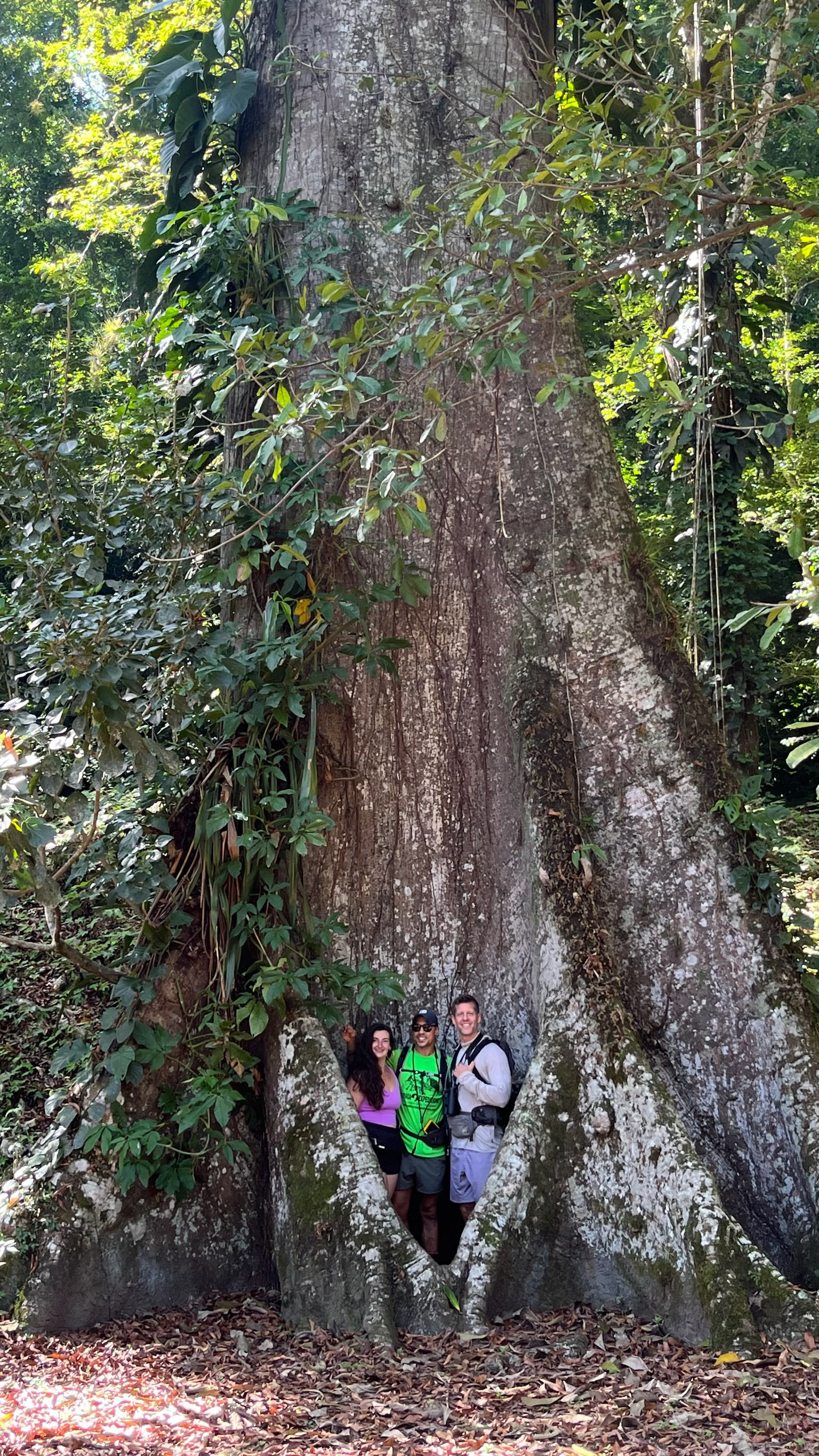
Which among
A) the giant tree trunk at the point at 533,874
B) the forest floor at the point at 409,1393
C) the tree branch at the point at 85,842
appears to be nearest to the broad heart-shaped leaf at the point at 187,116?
the giant tree trunk at the point at 533,874

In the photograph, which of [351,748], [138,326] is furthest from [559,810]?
[138,326]

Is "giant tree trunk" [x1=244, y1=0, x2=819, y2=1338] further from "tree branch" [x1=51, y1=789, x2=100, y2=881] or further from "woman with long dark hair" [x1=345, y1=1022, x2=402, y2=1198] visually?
"tree branch" [x1=51, y1=789, x2=100, y2=881]

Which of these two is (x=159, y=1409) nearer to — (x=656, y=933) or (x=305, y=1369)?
(x=305, y=1369)

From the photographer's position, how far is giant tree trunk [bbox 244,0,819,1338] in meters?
4.00

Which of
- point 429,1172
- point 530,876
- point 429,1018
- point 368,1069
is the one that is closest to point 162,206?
point 530,876

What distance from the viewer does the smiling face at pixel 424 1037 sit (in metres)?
4.52

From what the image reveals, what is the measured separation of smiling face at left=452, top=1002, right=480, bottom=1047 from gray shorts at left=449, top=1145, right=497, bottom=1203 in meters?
0.41

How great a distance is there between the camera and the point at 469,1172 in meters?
4.47

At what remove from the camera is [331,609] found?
4574 millimetres

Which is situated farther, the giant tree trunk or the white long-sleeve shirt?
the white long-sleeve shirt

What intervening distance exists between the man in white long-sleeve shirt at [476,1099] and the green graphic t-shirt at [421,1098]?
0.26 feet

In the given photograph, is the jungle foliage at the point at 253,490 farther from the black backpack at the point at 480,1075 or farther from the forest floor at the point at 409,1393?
the forest floor at the point at 409,1393

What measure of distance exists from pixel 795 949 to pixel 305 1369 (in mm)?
2345

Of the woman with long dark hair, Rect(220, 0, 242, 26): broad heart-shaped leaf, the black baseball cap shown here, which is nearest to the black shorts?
the woman with long dark hair
